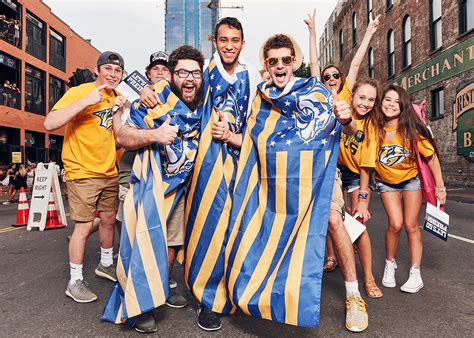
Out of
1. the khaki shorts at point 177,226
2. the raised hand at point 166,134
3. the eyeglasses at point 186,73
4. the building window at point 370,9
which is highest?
the building window at point 370,9

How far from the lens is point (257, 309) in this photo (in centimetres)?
255

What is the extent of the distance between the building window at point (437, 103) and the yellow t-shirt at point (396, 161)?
1479 cm

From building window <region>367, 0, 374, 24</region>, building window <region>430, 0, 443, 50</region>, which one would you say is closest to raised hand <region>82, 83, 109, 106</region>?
building window <region>430, 0, 443, 50</region>

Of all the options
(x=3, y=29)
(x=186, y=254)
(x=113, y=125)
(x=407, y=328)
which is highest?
(x=3, y=29)

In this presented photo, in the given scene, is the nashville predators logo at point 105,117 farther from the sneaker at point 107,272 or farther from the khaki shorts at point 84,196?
the sneaker at point 107,272

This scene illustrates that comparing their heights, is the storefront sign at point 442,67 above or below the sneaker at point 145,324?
above

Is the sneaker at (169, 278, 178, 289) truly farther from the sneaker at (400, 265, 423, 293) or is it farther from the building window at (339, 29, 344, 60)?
the building window at (339, 29, 344, 60)

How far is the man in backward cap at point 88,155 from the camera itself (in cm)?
346

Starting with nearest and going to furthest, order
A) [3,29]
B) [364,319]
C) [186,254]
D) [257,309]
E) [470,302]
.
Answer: [257,309]
[364,319]
[186,254]
[470,302]
[3,29]

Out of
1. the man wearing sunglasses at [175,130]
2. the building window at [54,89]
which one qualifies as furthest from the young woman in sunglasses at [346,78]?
the building window at [54,89]

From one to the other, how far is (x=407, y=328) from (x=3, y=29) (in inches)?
1007

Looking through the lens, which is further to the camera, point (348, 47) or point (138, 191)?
point (348, 47)

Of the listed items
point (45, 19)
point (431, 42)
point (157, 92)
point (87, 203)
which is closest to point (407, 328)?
point (157, 92)

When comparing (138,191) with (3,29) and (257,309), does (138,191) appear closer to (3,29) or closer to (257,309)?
(257,309)
